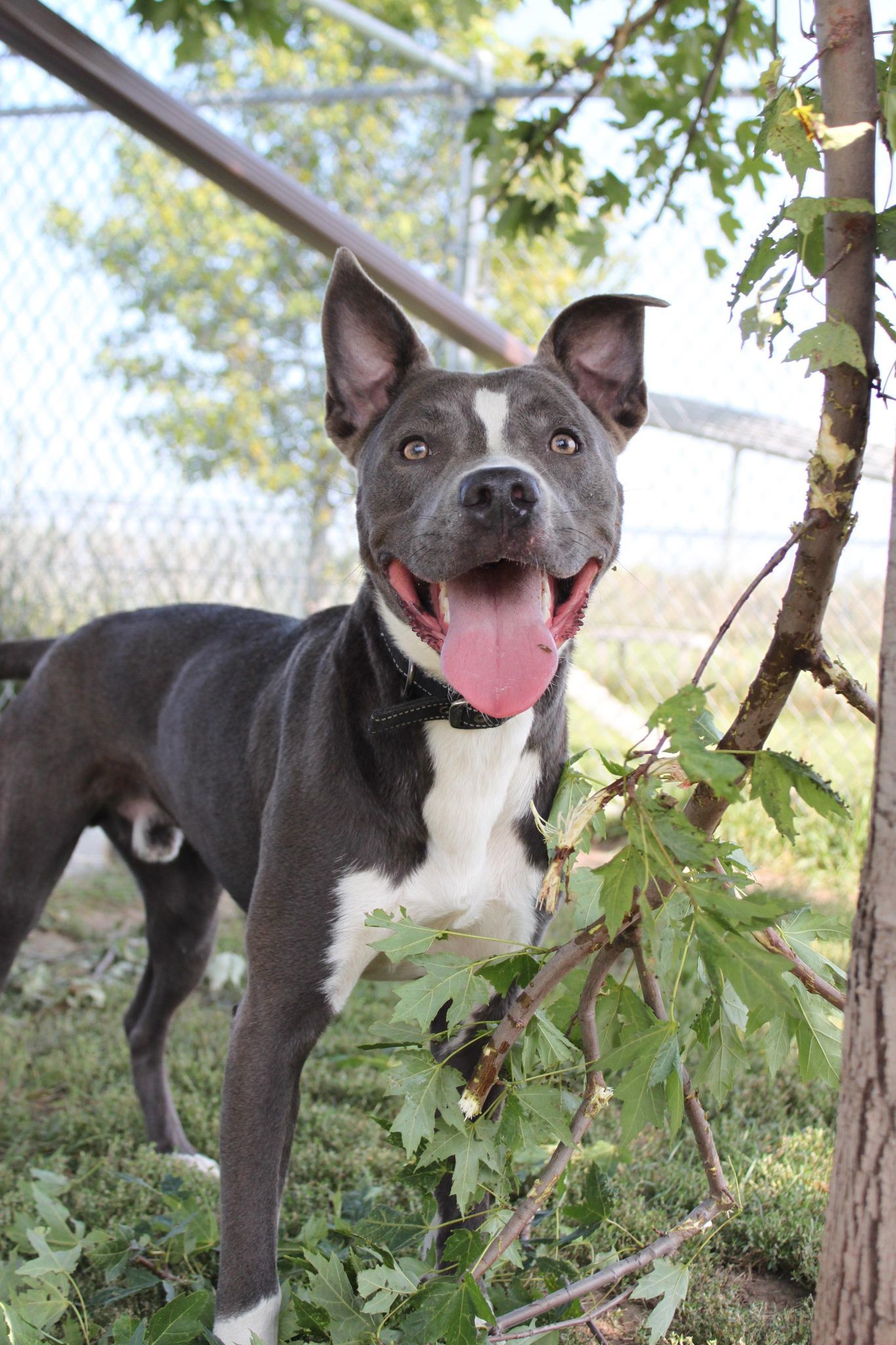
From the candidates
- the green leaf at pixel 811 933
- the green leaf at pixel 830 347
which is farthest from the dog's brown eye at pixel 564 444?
the green leaf at pixel 811 933

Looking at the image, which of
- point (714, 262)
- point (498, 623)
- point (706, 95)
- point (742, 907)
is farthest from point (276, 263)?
point (742, 907)

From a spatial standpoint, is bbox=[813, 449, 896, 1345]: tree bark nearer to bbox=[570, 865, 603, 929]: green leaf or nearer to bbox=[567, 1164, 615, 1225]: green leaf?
bbox=[570, 865, 603, 929]: green leaf

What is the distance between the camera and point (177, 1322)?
1840 millimetres

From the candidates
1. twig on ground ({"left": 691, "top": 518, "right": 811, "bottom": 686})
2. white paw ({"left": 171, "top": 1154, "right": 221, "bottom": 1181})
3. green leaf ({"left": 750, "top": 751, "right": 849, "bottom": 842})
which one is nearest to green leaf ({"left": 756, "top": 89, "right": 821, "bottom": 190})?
twig on ground ({"left": 691, "top": 518, "right": 811, "bottom": 686})

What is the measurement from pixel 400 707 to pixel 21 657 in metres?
1.81

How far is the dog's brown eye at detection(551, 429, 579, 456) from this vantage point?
223cm

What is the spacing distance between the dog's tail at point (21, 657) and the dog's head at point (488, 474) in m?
1.40

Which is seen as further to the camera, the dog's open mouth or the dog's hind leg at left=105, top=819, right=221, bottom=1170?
the dog's hind leg at left=105, top=819, right=221, bottom=1170

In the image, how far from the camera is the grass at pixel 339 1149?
2.21 metres

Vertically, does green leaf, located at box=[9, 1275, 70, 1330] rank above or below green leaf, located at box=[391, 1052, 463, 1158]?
below

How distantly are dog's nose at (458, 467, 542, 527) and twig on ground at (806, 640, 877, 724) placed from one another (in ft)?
1.88

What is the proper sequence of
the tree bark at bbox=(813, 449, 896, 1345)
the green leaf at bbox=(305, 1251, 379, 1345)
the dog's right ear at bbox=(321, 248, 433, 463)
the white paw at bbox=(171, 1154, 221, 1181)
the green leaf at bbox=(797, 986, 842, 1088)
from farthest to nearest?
the white paw at bbox=(171, 1154, 221, 1181) < the dog's right ear at bbox=(321, 248, 433, 463) < the green leaf at bbox=(305, 1251, 379, 1345) < the green leaf at bbox=(797, 986, 842, 1088) < the tree bark at bbox=(813, 449, 896, 1345)

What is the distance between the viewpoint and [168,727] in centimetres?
291

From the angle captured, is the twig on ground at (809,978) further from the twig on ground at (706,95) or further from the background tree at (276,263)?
the background tree at (276,263)
